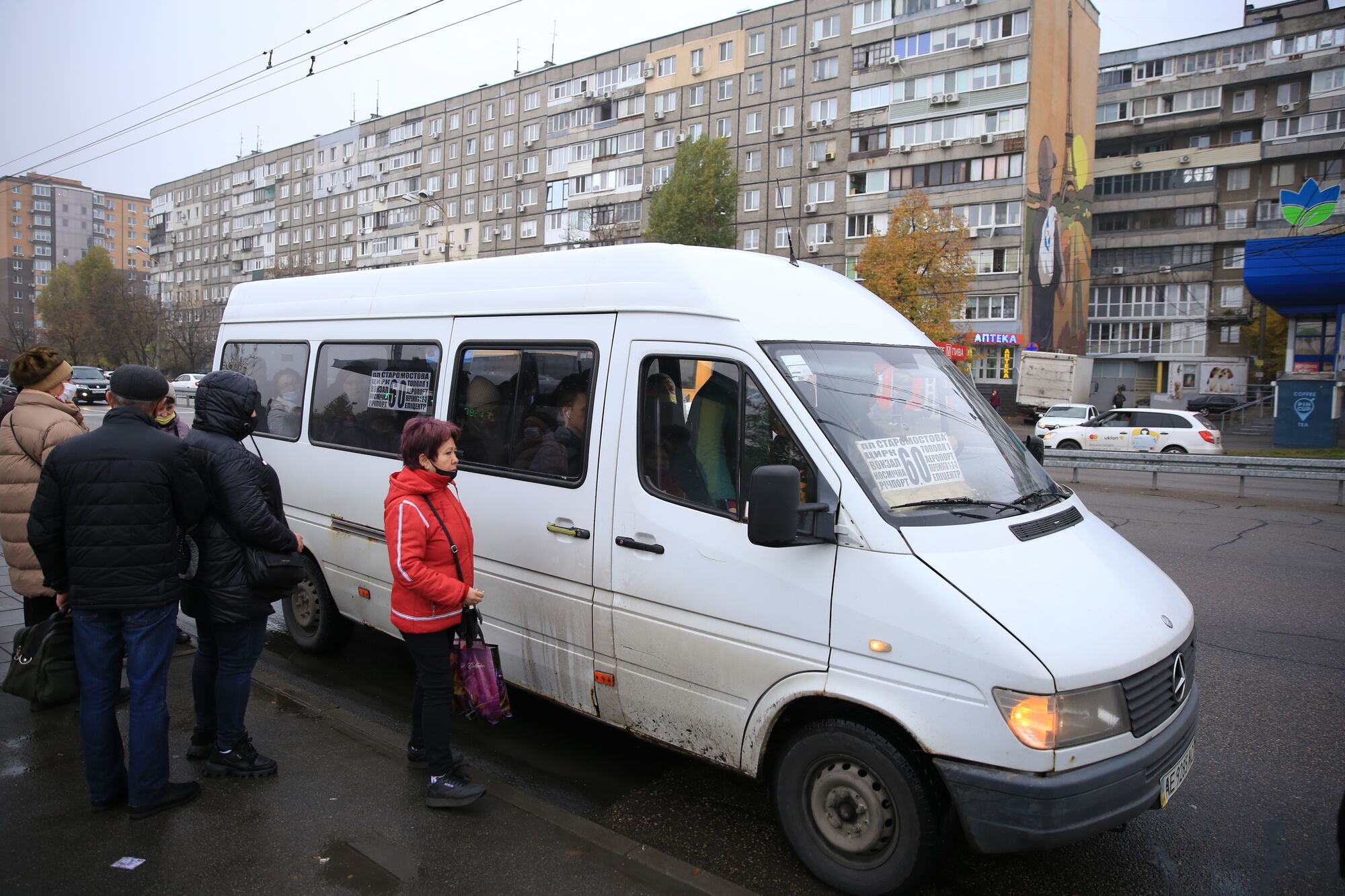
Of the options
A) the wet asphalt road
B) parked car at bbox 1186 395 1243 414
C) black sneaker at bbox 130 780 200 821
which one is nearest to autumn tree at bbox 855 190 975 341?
parked car at bbox 1186 395 1243 414

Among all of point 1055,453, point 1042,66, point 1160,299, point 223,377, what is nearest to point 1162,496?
point 1055,453

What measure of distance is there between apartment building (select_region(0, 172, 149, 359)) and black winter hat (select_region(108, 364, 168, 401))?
5862 inches

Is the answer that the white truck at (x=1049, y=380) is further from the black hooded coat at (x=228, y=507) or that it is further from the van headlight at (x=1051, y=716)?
the black hooded coat at (x=228, y=507)

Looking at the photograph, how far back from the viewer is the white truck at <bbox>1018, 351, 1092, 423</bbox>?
41312 millimetres

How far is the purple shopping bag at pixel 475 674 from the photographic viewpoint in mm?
3938

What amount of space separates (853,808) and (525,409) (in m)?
2.46

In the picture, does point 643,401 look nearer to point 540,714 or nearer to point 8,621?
point 540,714

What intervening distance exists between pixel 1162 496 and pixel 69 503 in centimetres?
1707

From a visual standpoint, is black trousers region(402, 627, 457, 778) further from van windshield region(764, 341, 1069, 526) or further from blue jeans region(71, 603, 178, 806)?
van windshield region(764, 341, 1069, 526)

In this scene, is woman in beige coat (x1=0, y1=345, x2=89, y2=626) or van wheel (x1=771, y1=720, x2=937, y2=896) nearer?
van wheel (x1=771, y1=720, x2=937, y2=896)

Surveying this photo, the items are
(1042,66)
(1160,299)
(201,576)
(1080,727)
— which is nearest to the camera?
(1080,727)

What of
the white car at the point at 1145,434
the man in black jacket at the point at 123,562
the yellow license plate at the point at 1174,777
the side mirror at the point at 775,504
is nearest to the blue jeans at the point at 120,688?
the man in black jacket at the point at 123,562

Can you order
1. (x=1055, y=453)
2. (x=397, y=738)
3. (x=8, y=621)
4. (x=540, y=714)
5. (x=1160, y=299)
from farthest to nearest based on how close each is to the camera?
(x=1160, y=299), (x=1055, y=453), (x=8, y=621), (x=540, y=714), (x=397, y=738)

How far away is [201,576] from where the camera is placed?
3.88 meters
